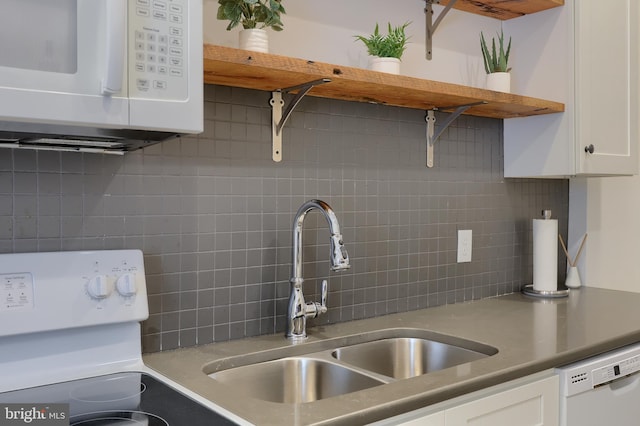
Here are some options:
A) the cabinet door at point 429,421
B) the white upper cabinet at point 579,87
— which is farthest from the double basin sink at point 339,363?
the white upper cabinet at point 579,87

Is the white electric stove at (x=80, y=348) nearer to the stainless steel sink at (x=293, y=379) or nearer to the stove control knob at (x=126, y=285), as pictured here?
the stove control knob at (x=126, y=285)

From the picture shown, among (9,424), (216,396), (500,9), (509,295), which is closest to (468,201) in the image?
(509,295)

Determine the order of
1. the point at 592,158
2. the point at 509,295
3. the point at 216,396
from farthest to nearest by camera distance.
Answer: the point at 509,295 → the point at 592,158 → the point at 216,396

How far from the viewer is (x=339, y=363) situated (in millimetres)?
1507

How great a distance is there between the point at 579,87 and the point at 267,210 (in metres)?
1.21

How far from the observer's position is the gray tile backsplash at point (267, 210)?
4.49 feet

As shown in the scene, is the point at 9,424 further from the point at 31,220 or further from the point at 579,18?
the point at 579,18

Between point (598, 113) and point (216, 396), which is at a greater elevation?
point (598, 113)

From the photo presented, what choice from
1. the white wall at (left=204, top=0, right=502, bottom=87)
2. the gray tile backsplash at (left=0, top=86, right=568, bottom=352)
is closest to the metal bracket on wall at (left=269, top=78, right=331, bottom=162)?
the gray tile backsplash at (left=0, top=86, right=568, bottom=352)

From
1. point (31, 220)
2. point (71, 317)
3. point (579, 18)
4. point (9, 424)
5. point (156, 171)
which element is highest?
point (579, 18)

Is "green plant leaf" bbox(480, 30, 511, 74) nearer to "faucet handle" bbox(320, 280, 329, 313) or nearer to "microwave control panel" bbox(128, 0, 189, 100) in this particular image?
"faucet handle" bbox(320, 280, 329, 313)

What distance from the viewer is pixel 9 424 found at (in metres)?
1.08

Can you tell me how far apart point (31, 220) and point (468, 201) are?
1472 millimetres

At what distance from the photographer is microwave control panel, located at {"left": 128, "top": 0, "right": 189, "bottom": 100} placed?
1.06m
